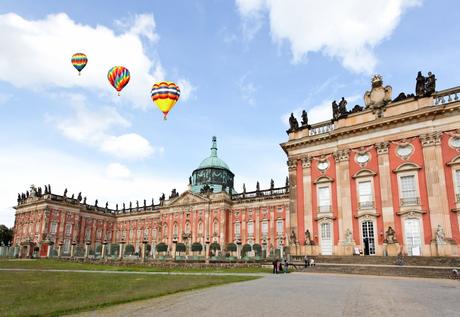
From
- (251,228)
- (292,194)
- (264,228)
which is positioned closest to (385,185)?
(292,194)

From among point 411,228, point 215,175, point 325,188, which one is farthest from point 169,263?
point 215,175

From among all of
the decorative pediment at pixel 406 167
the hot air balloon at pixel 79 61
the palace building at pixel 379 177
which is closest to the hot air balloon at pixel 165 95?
the hot air balloon at pixel 79 61

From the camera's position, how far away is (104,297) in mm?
10414

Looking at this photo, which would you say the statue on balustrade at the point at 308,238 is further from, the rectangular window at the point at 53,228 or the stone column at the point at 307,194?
the rectangular window at the point at 53,228

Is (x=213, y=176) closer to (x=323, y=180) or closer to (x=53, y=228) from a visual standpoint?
(x=53, y=228)

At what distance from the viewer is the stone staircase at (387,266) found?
851 inches

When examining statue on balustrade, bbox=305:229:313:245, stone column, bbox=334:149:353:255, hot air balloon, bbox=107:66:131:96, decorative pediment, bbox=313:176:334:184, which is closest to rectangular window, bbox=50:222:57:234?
hot air balloon, bbox=107:66:131:96

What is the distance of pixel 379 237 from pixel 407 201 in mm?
4113

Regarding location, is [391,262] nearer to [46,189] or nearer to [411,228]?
[411,228]

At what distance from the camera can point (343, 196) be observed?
33.4 m

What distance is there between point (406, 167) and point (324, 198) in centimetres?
825

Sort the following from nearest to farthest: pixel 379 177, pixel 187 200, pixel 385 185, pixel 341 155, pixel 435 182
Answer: pixel 435 182 → pixel 385 185 → pixel 379 177 → pixel 341 155 → pixel 187 200

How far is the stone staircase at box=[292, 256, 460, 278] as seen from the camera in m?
21.6

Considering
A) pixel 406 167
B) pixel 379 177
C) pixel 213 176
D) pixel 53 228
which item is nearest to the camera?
pixel 406 167
